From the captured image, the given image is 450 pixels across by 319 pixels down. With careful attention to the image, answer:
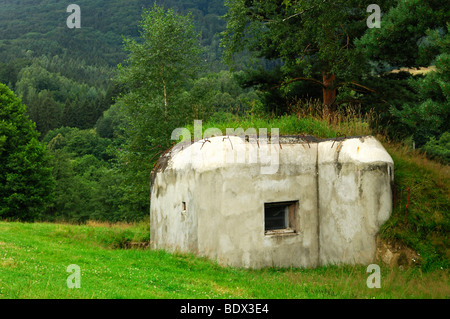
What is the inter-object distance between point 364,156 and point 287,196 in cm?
208

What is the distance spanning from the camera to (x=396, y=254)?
9.82 meters

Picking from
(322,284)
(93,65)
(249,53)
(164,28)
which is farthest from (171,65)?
(93,65)

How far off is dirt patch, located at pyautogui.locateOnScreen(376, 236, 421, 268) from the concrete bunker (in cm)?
20

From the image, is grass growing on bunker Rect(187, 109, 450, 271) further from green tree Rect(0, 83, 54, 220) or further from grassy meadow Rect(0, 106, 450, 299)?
green tree Rect(0, 83, 54, 220)

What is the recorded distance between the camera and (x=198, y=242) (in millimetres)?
10539

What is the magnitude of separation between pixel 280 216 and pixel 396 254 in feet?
9.34

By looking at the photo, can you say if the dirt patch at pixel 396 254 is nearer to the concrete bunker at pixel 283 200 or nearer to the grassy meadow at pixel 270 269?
the grassy meadow at pixel 270 269

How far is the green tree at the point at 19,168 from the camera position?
92.9ft

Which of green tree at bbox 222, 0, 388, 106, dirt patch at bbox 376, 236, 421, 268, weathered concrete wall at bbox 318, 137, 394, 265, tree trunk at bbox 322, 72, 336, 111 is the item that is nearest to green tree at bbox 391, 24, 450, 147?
weathered concrete wall at bbox 318, 137, 394, 265

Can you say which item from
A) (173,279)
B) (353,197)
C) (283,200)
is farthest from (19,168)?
(353,197)

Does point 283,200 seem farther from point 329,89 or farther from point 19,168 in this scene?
point 19,168

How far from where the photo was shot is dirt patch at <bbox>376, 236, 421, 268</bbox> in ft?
31.8

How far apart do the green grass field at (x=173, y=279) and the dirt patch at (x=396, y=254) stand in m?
0.28

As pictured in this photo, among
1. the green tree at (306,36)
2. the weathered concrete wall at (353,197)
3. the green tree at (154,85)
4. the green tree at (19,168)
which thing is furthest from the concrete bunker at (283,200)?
the green tree at (19,168)
